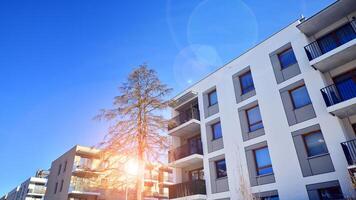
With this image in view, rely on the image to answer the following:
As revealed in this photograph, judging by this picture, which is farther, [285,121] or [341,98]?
[285,121]

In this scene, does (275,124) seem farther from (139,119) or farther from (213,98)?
(139,119)

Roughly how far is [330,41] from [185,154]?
41.2 ft

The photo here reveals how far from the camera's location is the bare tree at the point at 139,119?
13805 millimetres

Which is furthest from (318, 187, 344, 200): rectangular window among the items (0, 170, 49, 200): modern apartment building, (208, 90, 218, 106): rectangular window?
(0, 170, 49, 200): modern apartment building

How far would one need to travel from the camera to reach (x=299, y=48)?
14.3 metres

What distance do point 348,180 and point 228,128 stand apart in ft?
24.9

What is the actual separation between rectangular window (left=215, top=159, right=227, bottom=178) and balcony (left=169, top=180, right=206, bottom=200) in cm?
131

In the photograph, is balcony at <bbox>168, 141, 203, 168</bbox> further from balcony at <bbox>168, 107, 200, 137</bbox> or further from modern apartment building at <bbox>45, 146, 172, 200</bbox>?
modern apartment building at <bbox>45, 146, 172, 200</bbox>

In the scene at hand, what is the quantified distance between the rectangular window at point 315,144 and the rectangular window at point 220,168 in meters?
5.70

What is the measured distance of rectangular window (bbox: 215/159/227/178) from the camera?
53.2 feet

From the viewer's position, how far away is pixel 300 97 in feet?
45.0

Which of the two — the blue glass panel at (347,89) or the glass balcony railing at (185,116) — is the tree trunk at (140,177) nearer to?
the glass balcony railing at (185,116)

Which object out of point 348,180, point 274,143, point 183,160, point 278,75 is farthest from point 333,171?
point 183,160

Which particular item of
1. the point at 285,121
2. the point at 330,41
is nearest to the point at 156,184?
the point at 285,121
